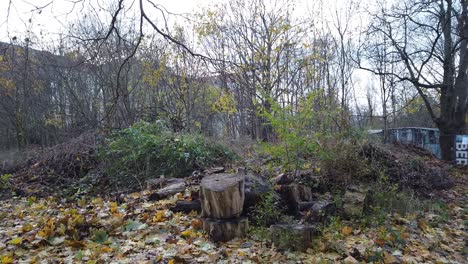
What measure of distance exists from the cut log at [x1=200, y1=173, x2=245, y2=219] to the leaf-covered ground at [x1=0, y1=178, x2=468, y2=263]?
299 mm

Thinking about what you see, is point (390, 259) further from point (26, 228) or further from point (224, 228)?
point (26, 228)

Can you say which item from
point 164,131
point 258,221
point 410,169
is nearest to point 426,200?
point 410,169

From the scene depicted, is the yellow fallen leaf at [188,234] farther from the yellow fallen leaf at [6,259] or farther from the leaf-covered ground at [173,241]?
the yellow fallen leaf at [6,259]

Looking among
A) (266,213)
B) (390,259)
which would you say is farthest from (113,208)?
(390,259)

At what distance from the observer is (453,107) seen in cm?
1155

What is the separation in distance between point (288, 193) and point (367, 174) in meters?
2.11

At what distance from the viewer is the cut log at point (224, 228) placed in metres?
3.87

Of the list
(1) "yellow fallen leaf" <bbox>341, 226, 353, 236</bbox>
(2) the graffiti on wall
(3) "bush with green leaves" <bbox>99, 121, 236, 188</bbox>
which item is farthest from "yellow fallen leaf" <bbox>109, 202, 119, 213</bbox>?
(2) the graffiti on wall

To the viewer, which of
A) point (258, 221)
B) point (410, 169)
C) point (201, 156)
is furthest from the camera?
point (201, 156)

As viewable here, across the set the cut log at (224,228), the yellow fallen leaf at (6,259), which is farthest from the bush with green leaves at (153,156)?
the yellow fallen leaf at (6,259)

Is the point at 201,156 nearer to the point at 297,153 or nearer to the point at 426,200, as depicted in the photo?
the point at 297,153

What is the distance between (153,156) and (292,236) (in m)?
4.55

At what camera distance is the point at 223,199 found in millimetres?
3936

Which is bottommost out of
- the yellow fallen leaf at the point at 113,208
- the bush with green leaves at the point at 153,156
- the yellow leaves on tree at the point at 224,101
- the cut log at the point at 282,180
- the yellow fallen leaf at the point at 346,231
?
the yellow fallen leaf at the point at 346,231
